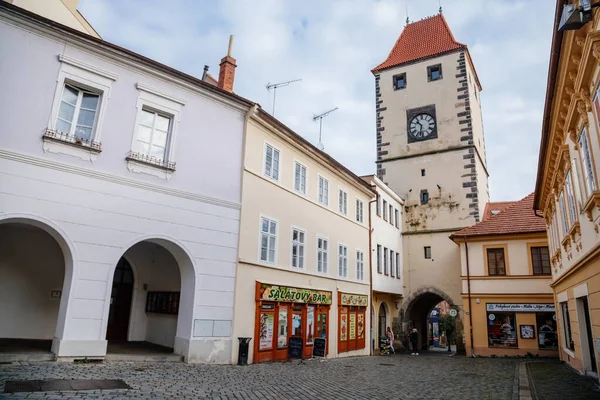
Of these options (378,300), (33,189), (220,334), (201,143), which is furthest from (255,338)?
(378,300)

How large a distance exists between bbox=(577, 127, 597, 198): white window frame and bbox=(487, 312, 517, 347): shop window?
1701 cm

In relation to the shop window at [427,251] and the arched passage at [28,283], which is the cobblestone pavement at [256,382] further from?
the shop window at [427,251]

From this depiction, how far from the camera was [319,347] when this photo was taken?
683 inches

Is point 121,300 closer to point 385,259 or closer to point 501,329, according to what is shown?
point 385,259

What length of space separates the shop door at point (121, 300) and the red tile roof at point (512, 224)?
17970mm

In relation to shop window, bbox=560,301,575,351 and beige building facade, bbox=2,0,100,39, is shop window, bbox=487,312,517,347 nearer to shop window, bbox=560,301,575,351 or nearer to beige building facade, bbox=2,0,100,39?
shop window, bbox=560,301,575,351

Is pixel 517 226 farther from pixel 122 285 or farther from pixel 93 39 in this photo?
pixel 93 39

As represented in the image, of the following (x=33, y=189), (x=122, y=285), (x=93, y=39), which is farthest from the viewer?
(x=122, y=285)

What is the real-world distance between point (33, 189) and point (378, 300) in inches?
800

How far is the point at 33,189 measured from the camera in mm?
10430

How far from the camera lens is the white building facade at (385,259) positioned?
25.3 m

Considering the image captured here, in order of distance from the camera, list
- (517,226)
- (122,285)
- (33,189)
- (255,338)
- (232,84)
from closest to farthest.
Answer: (33,189) < (255,338) < (122,285) < (232,84) < (517,226)

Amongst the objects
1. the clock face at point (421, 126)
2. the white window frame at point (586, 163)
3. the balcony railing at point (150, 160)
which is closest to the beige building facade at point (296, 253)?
the balcony railing at point (150, 160)

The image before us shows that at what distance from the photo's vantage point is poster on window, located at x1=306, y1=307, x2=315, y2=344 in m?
17.8
